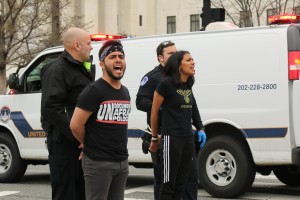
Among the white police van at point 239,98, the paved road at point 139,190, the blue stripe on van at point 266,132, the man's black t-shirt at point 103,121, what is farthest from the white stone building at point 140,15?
the man's black t-shirt at point 103,121

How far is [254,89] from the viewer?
849cm

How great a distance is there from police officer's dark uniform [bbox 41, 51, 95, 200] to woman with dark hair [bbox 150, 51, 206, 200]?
978 millimetres

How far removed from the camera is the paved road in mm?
9000

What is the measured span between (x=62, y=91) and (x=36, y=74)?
5.51 m

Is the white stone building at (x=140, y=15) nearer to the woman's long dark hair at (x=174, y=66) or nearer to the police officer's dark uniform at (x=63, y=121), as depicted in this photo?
the woman's long dark hair at (x=174, y=66)

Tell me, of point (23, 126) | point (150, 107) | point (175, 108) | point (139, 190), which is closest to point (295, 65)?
point (150, 107)

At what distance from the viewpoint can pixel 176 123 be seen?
19.4 feet

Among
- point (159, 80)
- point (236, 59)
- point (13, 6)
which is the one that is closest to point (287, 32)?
point (236, 59)

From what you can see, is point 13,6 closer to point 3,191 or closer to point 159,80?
point 3,191

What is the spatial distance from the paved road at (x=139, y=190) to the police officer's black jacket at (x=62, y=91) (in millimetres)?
3928

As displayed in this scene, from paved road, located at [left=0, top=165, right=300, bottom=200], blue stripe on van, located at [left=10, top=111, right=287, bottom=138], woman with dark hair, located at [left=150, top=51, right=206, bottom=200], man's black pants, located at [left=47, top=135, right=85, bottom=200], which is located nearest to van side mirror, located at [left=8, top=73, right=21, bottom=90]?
blue stripe on van, located at [left=10, top=111, right=287, bottom=138]

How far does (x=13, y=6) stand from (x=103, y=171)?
25614 mm

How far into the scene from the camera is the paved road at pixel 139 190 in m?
9.00

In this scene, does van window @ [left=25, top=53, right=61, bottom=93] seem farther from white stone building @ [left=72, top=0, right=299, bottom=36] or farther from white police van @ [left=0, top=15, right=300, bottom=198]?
white stone building @ [left=72, top=0, right=299, bottom=36]
